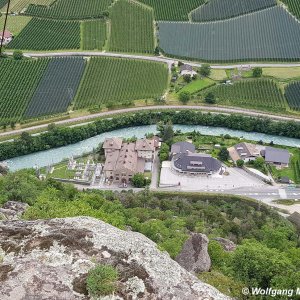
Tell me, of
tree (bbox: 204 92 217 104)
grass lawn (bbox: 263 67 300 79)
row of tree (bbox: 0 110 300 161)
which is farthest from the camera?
grass lawn (bbox: 263 67 300 79)

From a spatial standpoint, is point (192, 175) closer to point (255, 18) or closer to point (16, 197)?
point (16, 197)

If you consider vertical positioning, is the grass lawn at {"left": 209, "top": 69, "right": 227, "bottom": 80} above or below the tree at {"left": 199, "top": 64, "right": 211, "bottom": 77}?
below

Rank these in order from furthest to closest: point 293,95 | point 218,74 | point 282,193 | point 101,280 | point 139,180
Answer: point 218,74 < point 293,95 < point 139,180 < point 282,193 < point 101,280

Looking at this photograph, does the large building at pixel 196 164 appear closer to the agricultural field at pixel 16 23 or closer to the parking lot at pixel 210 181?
the parking lot at pixel 210 181

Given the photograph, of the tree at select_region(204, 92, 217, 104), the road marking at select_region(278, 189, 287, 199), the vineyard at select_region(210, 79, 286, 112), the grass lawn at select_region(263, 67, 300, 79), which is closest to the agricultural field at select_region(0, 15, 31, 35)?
the tree at select_region(204, 92, 217, 104)

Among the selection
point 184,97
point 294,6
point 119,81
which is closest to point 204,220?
point 184,97

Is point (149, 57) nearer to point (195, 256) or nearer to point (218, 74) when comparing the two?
point (218, 74)

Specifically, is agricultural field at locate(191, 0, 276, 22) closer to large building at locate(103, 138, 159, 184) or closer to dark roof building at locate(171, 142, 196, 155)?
dark roof building at locate(171, 142, 196, 155)
